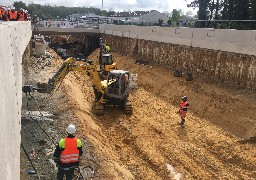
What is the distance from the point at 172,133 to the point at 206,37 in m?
8.96

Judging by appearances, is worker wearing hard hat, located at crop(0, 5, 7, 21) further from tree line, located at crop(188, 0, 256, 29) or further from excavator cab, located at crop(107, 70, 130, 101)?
tree line, located at crop(188, 0, 256, 29)

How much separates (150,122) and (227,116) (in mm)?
3989

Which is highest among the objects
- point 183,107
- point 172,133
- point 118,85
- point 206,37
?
point 206,37

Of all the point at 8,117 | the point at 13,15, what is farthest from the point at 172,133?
the point at 8,117

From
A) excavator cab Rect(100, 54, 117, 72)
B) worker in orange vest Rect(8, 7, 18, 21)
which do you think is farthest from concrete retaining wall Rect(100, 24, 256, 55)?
worker in orange vest Rect(8, 7, 18, 21)

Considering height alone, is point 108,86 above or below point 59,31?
below

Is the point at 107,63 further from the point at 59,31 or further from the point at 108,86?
the point at 59,31

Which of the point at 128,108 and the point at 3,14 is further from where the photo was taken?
the point at 128,108

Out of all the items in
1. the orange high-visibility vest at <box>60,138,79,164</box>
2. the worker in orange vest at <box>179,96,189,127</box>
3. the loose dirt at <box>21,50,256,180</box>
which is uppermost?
the orange high-visibility vest at <box>60,138,79,164</box>

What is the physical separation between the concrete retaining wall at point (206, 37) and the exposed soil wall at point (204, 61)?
327mm

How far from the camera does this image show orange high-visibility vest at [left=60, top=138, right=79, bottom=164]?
7168 millimetres

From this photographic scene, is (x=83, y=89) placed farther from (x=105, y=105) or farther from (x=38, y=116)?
(x=38, y=116)

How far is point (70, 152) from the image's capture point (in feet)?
23.9

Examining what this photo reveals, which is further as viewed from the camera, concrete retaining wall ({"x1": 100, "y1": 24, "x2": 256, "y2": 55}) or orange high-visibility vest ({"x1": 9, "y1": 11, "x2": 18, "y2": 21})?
concrete retaining wall ({"x1": 100, "y1": 24, "x2": 256, "y2": 55})
